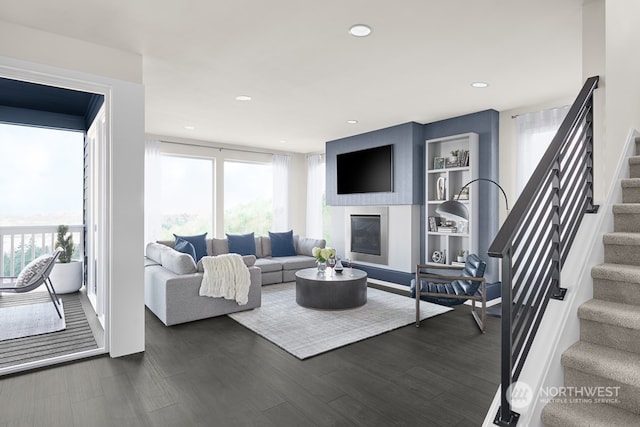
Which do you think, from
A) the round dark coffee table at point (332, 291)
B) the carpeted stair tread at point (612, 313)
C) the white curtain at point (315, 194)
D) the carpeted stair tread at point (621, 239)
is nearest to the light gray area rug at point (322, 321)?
the round dark coffee table at point (332, 291)

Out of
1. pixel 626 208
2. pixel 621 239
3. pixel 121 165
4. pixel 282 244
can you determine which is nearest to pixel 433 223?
pixel 282 244

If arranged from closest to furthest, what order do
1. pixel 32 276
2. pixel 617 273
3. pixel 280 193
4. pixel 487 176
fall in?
pixel 617 273 → pixel 32 276 → pixel 487 176 → pixel 280 193

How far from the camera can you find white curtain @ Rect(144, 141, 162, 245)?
246 inches

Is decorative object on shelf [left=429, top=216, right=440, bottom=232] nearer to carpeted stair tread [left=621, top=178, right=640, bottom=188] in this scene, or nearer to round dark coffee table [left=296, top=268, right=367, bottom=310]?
round dark coffee table [left=296, top=268, right=367, bottom=310]

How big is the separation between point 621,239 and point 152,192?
20.6 feet

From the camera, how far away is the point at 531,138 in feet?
15.2

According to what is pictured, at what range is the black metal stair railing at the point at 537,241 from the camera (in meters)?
1.37

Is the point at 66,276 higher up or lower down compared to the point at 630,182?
lower down

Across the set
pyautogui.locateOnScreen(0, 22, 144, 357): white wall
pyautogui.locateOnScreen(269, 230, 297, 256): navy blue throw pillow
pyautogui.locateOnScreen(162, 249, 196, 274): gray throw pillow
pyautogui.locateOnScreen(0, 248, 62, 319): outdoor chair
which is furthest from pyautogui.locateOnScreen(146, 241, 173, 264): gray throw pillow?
pyautogui.locateOnScreen(269, 230, 297, 256): navy blue throw pillow

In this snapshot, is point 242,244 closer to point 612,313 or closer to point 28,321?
point 28,321

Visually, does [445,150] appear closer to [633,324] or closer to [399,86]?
[399,86]

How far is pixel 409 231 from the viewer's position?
5758 mm

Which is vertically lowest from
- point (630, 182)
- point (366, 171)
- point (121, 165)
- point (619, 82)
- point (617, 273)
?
point (617, 273)

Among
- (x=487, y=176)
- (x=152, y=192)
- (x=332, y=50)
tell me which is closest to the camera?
(x=332, y=50)
